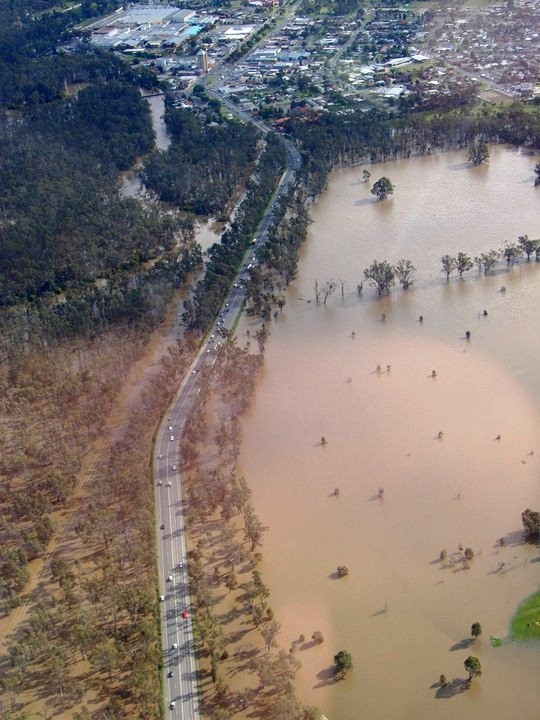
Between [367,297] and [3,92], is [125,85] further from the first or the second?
[367,297]

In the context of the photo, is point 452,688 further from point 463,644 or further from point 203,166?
point 203,166

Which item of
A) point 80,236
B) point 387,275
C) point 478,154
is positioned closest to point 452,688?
point 387,275

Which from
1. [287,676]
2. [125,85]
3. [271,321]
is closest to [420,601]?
[287,676]

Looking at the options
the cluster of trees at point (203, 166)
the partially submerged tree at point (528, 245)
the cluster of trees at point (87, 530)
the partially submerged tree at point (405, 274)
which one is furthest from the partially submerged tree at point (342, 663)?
the cluster of trees at point (203, 166)

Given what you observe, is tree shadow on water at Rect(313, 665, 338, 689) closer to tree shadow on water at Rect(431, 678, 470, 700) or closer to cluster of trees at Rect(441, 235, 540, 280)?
tree shadow on water at Rect(431, 678, 470, 700)

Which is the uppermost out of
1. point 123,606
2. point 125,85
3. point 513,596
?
point 125,85

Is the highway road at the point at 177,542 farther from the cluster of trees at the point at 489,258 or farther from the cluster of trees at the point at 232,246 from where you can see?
the cluster of trees at the point at 489,258
